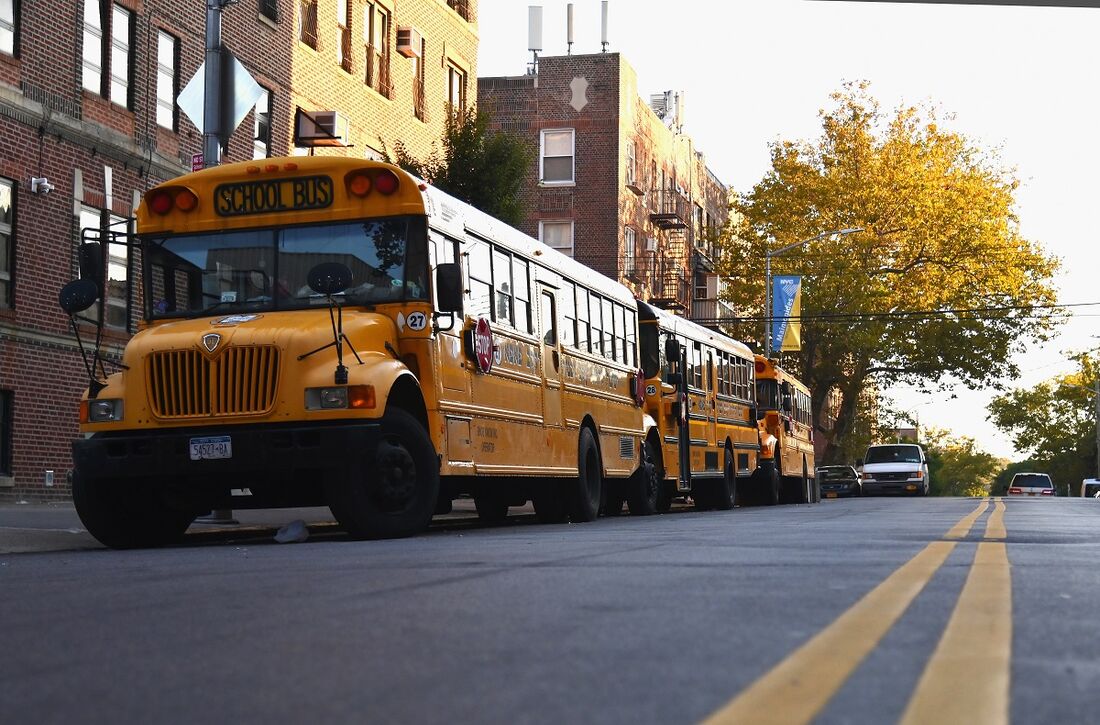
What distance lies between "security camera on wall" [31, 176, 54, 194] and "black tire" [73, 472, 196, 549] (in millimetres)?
12457

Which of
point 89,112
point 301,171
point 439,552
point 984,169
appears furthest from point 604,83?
point 439,552

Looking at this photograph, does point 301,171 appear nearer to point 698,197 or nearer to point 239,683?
point 239,683

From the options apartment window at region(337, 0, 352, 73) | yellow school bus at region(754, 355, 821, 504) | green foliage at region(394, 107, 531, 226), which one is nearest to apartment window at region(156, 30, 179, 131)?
green foliage at region(394, 107, 531, 226)

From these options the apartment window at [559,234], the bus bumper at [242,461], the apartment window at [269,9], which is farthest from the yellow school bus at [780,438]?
the bus bumper at [242,461]

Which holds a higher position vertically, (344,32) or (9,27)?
(344,32)

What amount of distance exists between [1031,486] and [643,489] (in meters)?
48.3

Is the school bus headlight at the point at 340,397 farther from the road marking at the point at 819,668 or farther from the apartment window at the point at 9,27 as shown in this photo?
the apartment window at the point at 9,27

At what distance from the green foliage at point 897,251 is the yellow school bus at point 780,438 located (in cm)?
1552

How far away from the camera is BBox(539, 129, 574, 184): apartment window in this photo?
194 feet

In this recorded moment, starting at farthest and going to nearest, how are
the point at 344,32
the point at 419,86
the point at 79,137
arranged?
1. the point at 419,86
2. the point at 344,32
3. the point at 79,137

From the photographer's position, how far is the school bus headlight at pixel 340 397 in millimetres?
13148

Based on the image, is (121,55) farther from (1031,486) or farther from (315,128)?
(1031,486)

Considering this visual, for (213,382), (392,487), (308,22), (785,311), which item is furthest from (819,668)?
(785,311)

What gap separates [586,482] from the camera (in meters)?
19.2
